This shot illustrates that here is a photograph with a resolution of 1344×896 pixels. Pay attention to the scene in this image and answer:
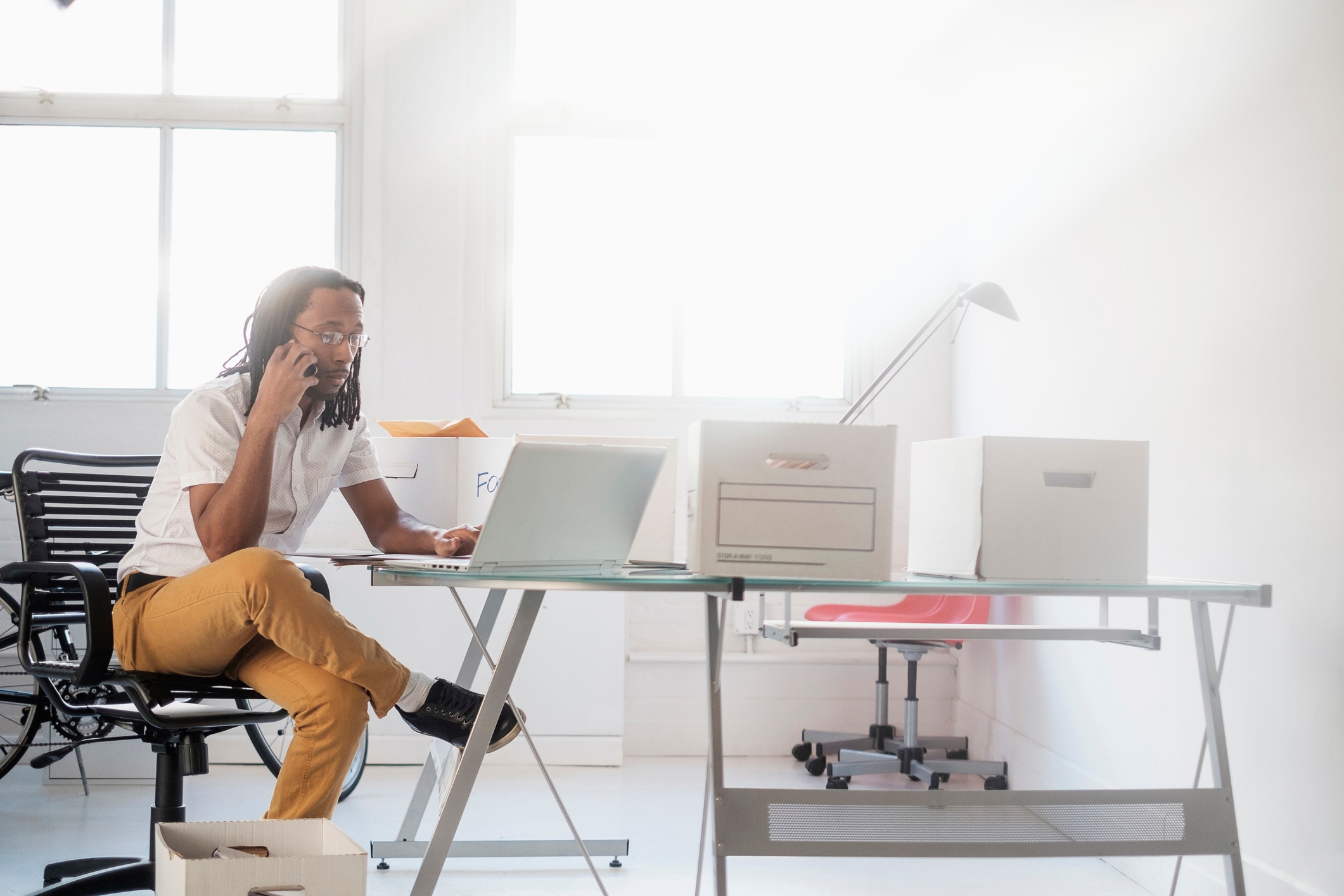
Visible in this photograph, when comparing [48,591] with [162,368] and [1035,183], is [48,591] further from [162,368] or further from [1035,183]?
[1035,183]

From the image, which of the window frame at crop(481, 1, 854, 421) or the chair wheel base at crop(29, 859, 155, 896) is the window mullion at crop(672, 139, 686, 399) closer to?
the window frame at crop(481, 1, 854, 421)

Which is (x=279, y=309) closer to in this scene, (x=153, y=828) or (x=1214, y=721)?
(x=153, y=828)

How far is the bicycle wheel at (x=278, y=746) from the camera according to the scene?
309 cm

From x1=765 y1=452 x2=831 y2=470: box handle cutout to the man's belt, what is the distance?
119cm

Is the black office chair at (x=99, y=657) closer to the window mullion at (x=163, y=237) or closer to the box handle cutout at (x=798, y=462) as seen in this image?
the box handle cutout at (x=798, y=462)

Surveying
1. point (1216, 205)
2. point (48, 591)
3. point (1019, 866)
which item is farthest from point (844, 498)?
point (48, 591)

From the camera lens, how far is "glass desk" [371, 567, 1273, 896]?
1604mm

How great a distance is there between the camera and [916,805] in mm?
1799

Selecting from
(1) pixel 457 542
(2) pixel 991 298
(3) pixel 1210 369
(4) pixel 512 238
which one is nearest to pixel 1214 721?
(3) pixel 1210 369

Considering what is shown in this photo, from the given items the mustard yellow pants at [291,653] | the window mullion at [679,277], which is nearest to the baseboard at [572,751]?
the window mullion at [679,277]

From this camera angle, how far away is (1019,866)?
269cm

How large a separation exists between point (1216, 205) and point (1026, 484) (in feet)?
3.34

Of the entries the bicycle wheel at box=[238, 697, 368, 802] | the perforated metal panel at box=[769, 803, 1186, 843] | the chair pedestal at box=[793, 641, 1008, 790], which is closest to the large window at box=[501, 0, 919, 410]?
the chair pedestal at box=[793, 641, 1008, 790]

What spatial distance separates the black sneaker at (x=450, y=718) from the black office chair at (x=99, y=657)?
0.29 meters
